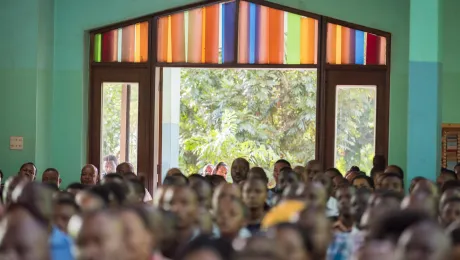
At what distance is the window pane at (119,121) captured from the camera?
44.2ft

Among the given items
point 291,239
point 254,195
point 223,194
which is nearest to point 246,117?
point 254,195

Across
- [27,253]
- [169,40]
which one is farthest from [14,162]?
[27,253]

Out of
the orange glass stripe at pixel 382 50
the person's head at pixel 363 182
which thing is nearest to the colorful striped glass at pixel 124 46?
the orange glass stripe at pixel 382 50

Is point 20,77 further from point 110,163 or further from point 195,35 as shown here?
point 195,35

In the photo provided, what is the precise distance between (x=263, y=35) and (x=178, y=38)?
1189mm

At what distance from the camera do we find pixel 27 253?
4613mm

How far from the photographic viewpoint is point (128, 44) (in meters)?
13.5

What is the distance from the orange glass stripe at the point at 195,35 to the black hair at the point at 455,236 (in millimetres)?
8552

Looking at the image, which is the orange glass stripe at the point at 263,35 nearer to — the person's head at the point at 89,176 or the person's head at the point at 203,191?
the person's head at the point at 89,176

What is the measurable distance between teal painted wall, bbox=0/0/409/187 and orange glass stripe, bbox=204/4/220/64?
35 cm

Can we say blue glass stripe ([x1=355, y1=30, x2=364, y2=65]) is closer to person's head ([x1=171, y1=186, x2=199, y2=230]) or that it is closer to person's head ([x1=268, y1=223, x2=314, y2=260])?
person's head ([x1=171, y1=186, x2=199, y2=230])

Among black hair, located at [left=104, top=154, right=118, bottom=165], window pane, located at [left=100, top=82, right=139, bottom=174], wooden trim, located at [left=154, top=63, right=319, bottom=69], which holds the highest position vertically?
wooden trim, located at [left=154, top=63, right=319, bottom=69]

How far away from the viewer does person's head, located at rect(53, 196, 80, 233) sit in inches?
257

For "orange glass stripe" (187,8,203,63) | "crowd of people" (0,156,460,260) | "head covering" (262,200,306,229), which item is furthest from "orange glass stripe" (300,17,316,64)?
"head covering" (262,200,306,229)
